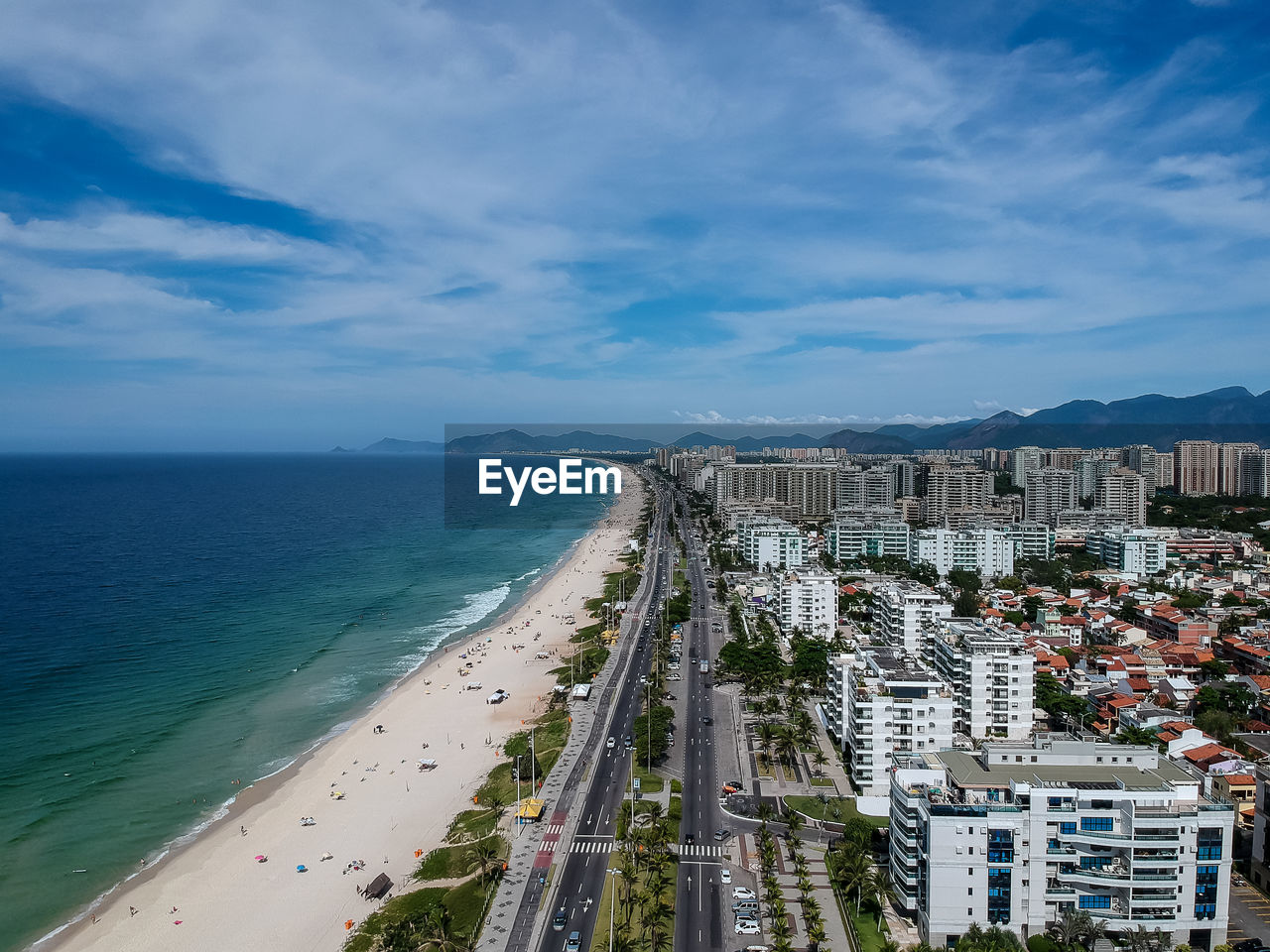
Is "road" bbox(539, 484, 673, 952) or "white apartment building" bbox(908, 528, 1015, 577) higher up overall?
"white apartment building" bbox(908, 528, 1015, 577)

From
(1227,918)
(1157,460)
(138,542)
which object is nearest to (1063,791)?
(1227,918)

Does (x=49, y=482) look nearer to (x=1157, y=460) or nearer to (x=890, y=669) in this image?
(x=890, y=669)

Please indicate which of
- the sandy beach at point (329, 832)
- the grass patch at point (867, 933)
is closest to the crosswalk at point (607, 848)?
the grass patch at point (867, 933)

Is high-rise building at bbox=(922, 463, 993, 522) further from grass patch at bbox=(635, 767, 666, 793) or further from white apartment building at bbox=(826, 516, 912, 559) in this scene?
grass patch at bbox=(635, 767, 666, 793)

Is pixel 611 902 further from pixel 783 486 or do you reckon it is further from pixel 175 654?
pixel 783 486

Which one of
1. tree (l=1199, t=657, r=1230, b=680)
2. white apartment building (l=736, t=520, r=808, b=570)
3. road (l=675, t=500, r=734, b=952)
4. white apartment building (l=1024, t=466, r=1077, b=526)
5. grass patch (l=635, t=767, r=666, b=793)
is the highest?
white apartment building (l=1024, t=466, r=1077, b=526)

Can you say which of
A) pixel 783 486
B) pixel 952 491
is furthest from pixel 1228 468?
pixel 783 486

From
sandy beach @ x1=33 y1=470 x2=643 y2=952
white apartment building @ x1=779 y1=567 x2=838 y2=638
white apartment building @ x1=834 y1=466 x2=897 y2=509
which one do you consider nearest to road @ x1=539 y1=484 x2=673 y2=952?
sandy beach @ x1=33 y1=470 x2=643 y2=952

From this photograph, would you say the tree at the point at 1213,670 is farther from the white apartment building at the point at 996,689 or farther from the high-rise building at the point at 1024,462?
the high-rise building at the point at 1024,462
